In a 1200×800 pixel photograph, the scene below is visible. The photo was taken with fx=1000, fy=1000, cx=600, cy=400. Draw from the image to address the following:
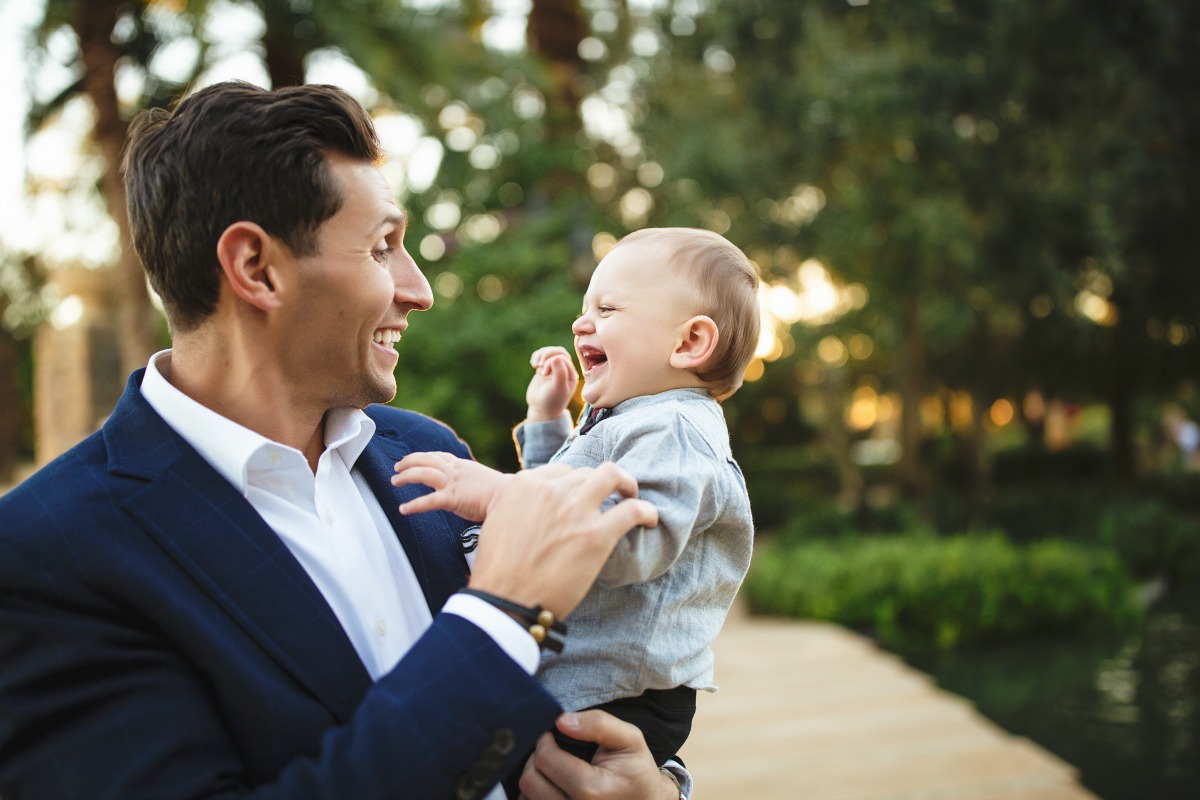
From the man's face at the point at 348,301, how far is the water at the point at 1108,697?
20.8 ft

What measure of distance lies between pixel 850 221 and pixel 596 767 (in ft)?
37.4

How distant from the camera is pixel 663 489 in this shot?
150 centimetres

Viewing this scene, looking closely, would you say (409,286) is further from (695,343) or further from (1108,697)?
(1108,697)

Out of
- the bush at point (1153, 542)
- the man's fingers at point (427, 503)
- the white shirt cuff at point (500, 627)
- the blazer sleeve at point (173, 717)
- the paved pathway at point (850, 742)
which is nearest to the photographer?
the blazer sleeve at point (173, 717)

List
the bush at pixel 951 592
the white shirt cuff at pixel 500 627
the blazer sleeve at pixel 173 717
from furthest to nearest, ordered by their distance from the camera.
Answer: the bush at pixel 951 592 → the white shirt cuff at pixel 500 627 → the blazer sleeve at pixel 173 717

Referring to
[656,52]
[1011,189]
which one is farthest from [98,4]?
[656,52]

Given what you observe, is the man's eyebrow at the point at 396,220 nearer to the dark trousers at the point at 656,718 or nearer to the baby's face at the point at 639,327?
the baby's face at the point at 639,327

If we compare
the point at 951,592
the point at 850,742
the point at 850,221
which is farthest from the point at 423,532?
the point at 850,221

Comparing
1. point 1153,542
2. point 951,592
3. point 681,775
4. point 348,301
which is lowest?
point 1153,542

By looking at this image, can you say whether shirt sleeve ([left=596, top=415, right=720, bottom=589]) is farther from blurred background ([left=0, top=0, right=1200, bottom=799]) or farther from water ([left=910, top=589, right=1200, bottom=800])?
water ([left=910, top=589, right=1200, bottom=800])

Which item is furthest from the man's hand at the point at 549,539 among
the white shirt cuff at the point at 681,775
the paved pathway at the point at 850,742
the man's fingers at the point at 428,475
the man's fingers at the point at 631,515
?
the paved pathway at the point at 850,742

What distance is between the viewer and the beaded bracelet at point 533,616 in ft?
4.37

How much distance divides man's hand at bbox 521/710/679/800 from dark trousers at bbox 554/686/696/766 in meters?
0.03

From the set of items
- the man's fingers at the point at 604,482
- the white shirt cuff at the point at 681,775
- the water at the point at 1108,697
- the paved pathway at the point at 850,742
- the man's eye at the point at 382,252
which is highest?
the man's eye at the point at 382,252
